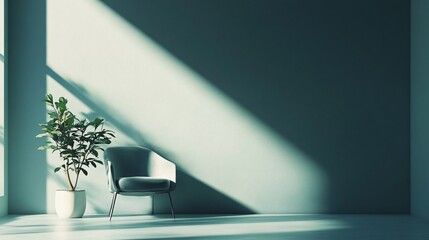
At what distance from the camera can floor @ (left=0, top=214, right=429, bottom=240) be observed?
15.6ft

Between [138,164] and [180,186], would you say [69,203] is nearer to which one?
[138,164]

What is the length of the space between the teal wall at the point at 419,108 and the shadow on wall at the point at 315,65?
4.3 inches

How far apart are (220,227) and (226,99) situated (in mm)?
1697

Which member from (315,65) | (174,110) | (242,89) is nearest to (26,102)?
(174,110)

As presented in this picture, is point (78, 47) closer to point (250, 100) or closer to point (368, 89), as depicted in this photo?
point (250, 100)

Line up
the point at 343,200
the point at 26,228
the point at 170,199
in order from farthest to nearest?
1. the point at 343,200
2. the point at 170,199
3. the point at 26,228

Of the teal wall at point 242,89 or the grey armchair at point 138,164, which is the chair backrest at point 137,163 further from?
the teal wall at point 242,89

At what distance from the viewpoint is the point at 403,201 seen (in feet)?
21.5

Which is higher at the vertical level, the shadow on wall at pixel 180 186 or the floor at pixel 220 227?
the shadow on wall at pixel 180 186

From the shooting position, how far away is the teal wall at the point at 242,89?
21.5ft

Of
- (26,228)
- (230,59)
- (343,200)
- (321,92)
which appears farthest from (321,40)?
(26,228)

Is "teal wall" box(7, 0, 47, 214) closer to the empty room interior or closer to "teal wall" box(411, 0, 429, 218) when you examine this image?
the empty room interior

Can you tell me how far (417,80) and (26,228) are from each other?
3.99 metres

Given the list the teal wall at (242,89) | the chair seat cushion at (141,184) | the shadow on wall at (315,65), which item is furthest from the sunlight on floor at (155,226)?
the shadow on wall at (315,65)
